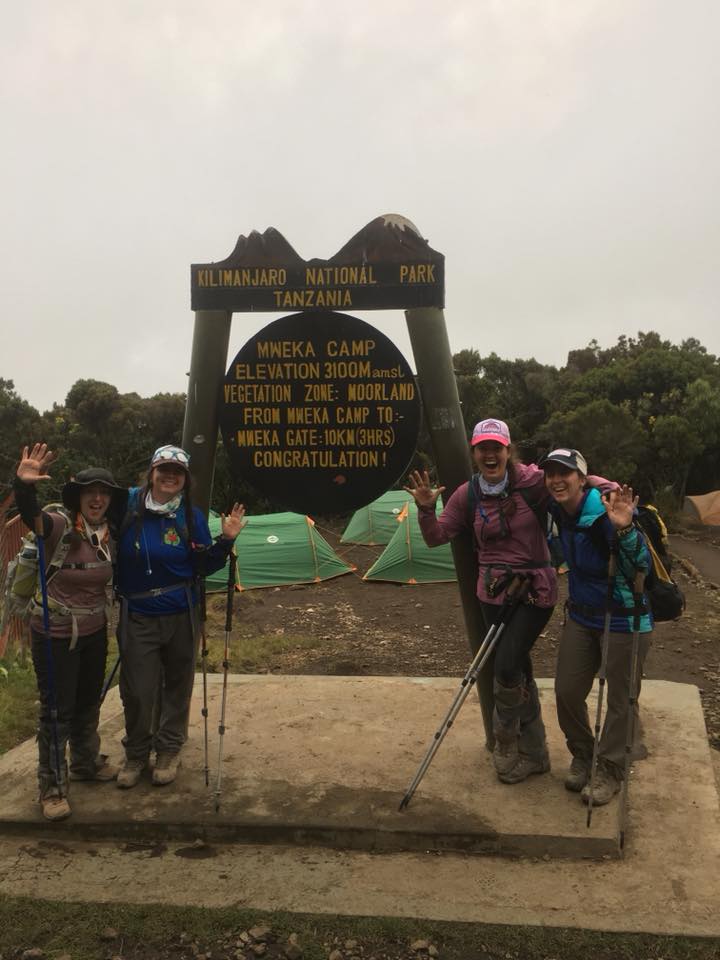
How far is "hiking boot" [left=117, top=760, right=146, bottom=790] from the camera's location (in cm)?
460

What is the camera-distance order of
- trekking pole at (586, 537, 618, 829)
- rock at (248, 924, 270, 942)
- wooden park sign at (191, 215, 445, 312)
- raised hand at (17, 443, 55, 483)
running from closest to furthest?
1. rock at (248, 924, 270, 942)
2. raised hand at (17, 443, 55, 483)
3. trekking pole at (586, 537, 618, 829)
4. wooden park sign at (191, 215, 445, 312)

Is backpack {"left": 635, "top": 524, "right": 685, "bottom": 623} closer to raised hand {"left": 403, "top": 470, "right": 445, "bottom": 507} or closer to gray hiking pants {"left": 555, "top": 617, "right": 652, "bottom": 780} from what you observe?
gray hiking pants {"left": 555, "top": 617, "right": 652, "bottom": 780}

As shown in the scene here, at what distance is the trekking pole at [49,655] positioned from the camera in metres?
4.12

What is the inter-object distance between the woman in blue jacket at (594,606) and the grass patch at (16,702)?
4281 millimetres

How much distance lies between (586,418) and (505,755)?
2714cm

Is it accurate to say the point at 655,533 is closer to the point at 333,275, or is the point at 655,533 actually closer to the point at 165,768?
the point at 333,275

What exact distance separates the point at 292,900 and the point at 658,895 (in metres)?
1.71

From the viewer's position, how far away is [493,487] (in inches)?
175

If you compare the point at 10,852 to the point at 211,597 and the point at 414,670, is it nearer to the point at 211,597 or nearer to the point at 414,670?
the point at 414,670

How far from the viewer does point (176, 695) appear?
4.72 metres

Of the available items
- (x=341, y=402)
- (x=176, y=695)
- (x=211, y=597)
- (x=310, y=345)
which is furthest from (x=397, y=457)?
(x=211, y=597)

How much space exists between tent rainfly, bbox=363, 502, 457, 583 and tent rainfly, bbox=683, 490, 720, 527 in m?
15.5

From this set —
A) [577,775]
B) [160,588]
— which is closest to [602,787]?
[577,775]

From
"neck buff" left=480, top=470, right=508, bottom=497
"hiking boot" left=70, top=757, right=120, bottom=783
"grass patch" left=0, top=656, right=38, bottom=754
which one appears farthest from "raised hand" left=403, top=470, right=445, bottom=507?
"grass patch" left=0, top=656, right=38, bottom=754
